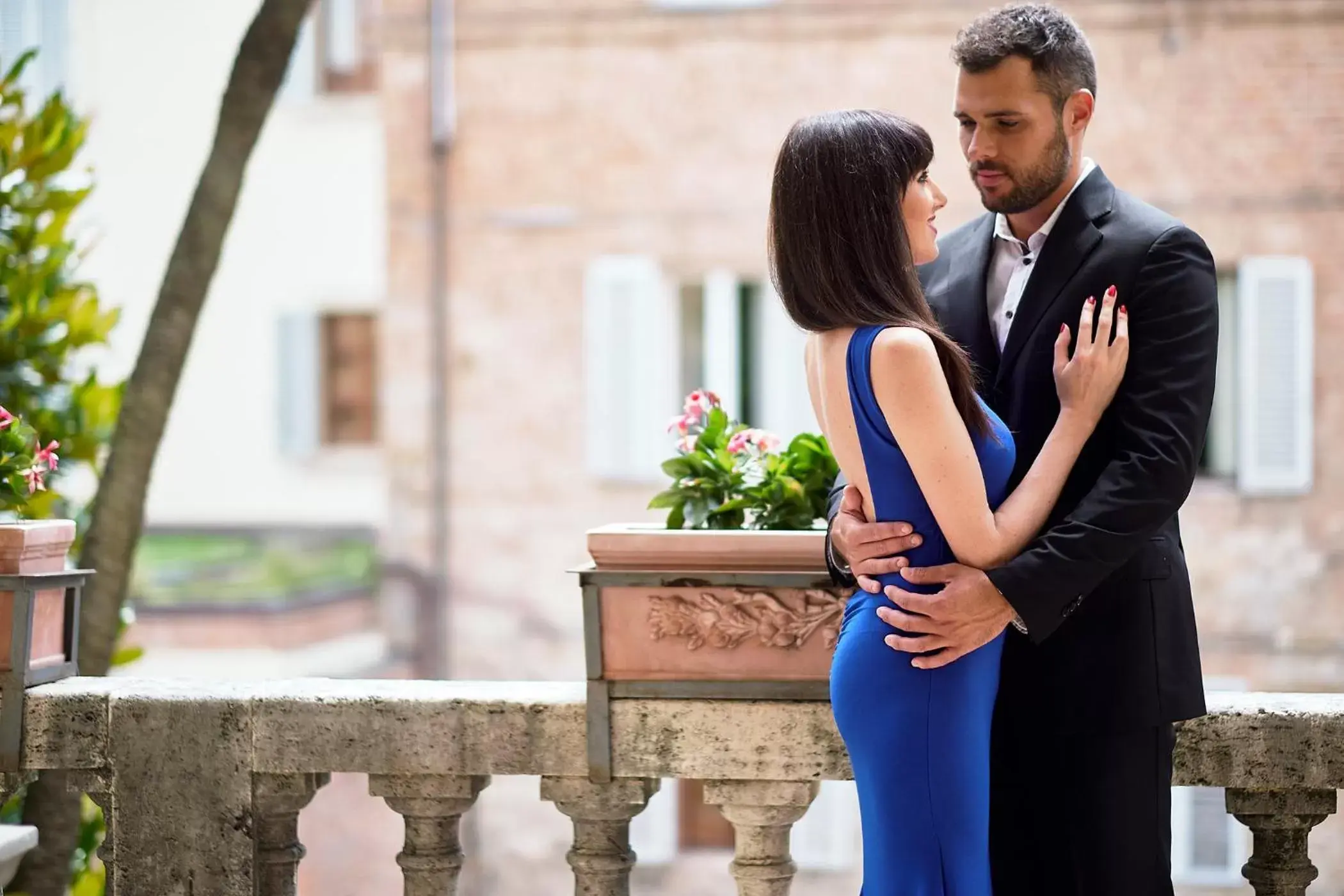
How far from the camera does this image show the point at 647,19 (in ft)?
35.6

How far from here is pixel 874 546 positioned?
2027mm

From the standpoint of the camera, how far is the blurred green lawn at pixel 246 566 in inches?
507

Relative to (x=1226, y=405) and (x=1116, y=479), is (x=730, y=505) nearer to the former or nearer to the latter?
(x=1116, y=479)

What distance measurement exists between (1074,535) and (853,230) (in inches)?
18.8

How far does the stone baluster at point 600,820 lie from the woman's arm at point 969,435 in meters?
0.75

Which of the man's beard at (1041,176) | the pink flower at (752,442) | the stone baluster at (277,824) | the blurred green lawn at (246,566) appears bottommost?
the blurred green lawn at (246,566)

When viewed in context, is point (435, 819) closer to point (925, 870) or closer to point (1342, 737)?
point (925, 870)

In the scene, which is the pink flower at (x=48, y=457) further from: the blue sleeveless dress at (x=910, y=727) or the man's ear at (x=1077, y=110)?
the man's ear at (x=1077, y=110)

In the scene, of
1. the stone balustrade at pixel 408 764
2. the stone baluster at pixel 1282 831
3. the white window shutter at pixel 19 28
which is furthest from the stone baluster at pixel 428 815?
the white window shutter at pixel 19 28

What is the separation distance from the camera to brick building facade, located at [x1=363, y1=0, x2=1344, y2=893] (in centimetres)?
1033

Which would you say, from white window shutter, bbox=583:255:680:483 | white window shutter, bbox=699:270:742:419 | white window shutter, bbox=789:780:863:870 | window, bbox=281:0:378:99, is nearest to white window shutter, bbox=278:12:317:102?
window, bbox=281:0:378:99

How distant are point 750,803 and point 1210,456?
905cm

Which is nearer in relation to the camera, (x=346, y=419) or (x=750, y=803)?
(x=750, y=803)

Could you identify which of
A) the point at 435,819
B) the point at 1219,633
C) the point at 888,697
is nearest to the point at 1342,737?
the point at 888,697
